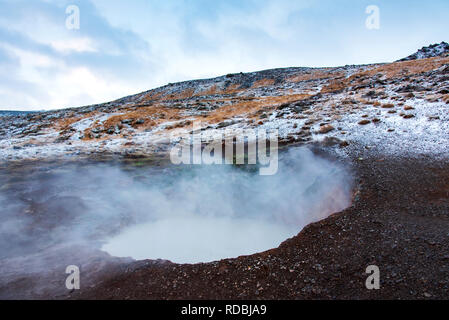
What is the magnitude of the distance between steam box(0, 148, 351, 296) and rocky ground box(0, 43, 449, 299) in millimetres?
1250

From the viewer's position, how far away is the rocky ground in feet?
16.9

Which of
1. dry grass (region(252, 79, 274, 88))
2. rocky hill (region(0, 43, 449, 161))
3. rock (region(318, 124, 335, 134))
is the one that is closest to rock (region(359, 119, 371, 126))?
rocky hill (region(0, 43, 449, 161))

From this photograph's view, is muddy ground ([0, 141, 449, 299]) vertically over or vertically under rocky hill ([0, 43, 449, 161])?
under

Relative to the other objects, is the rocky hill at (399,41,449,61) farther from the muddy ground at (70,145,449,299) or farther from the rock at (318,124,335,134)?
the muddy ground at (70,145,449,299)

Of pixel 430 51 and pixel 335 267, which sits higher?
pixel 430 51

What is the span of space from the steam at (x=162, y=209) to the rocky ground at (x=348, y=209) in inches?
49.2

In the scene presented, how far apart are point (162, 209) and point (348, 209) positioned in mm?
A: 7274

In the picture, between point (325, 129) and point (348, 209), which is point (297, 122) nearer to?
point (325, 129)

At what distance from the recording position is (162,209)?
36.0 ft

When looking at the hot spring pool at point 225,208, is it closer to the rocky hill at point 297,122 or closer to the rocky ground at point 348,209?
the rocky ground at point 348,209

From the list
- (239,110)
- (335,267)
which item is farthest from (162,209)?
(239,110)

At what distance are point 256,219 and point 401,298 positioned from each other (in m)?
6.46

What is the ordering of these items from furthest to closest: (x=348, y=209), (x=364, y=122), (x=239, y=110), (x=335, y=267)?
(x=239, y=110) < (x=364, y=122) < (x=348, y=209) < (x=335, y=267)
